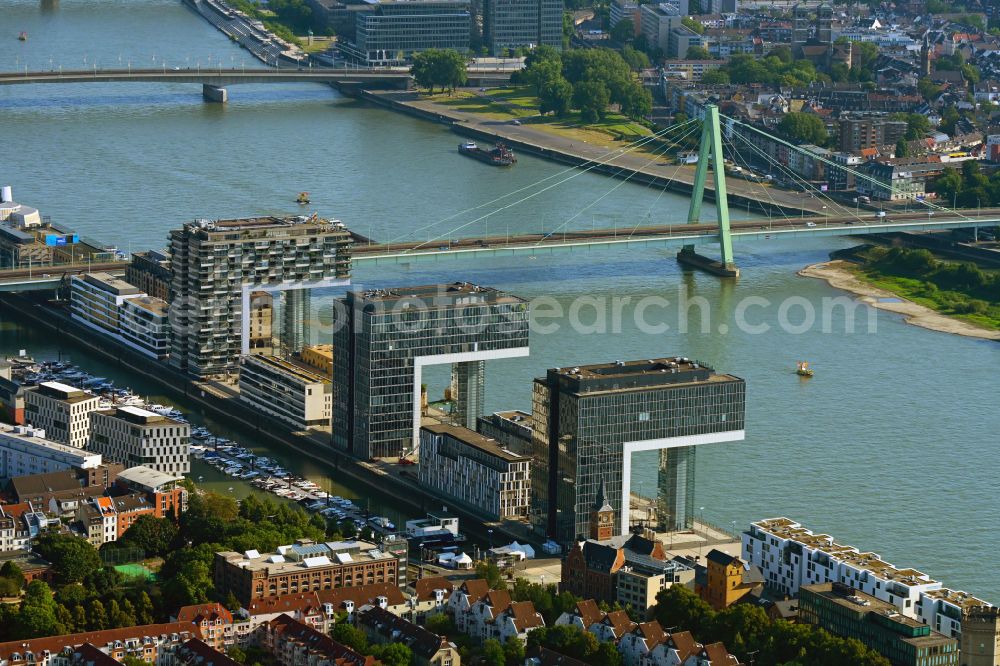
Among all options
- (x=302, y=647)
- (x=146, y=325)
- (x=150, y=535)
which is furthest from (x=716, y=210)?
(x=302, y=647)

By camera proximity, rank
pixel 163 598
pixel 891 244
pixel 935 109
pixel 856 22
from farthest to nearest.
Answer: pixel 856 22 < pixel 935 109 < pixel 891 244 < pixel 163 598

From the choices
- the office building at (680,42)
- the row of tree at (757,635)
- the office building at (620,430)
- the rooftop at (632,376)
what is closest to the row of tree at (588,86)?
the office building at (680,42)

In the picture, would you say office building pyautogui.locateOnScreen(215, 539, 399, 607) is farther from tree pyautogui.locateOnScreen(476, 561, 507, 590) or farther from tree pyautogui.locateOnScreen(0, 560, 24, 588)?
tree pyautogui.locateOnScreen(0, 560, 24, 588)

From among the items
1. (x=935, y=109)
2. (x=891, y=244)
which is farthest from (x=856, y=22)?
(x=891, y=244)

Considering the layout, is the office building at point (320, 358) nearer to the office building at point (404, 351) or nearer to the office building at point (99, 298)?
the office building at point (404, 351)

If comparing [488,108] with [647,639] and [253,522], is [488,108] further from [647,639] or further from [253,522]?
[647,639]

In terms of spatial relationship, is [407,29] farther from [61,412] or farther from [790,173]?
[61,412]
